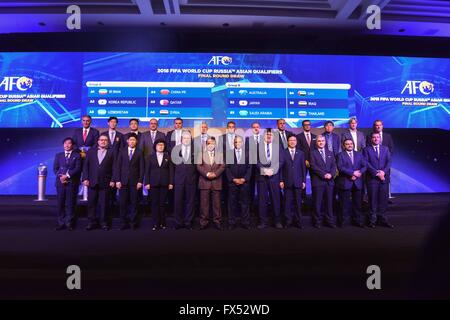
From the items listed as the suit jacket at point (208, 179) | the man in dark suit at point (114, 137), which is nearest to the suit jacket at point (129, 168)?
the man in dark suit at point (114, 137)

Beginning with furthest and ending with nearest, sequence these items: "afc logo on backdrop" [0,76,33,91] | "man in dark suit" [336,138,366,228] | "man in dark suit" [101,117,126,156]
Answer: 1. "afc logo on backdrop" [0,76,33,91]
2. "man in dark suit" [101,117,126,156]
3. "man in dark suit" [336,138,366,228]

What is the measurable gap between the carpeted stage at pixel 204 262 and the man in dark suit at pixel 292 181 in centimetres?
33

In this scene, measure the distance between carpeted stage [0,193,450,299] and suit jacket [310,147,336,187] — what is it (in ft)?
2.35

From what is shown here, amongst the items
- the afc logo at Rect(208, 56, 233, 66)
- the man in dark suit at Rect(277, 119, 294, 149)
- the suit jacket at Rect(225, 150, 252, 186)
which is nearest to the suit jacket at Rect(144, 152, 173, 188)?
the suit jacket at Rect(225, 150, 252, 186)

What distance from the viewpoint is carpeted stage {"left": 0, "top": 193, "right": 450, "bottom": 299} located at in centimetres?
217

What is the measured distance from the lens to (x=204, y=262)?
2.69 m

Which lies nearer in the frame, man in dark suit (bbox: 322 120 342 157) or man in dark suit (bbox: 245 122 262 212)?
man in dark suit (bbox: 245 122 262 212)

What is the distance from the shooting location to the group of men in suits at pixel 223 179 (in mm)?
3900

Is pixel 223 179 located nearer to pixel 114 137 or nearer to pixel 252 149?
pixel 252 149

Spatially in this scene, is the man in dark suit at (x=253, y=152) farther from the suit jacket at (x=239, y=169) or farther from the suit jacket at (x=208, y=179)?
the suit jacket at (x=208, y=179)

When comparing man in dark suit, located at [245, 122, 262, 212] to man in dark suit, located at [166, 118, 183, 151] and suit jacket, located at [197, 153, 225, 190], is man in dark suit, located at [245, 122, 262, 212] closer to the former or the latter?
suit jacket, located at [197, 153, 225, 190]

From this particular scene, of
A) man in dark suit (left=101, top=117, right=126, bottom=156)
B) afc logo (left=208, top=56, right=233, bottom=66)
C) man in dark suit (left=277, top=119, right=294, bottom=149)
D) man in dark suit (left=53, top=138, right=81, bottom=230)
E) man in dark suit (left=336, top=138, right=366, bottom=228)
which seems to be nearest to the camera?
man in dark suit (left=53, top=138, right=81, bottom=230)

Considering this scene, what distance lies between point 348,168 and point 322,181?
0.44m

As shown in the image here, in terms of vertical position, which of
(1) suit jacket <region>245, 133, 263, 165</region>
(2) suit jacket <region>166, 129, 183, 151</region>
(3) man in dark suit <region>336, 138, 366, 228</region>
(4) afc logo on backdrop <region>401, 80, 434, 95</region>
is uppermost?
(4) afc logo on backdrop <region>401, 80, 434, 95</region>
